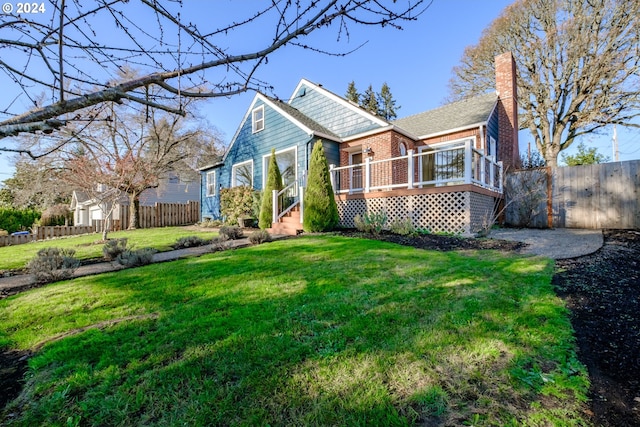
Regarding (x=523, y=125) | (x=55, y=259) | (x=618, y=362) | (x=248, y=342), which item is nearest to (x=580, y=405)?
(x=618, y=362)

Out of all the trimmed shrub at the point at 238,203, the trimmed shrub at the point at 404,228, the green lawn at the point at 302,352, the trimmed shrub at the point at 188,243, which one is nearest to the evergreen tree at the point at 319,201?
the trimmed shrub at the point at 404,228

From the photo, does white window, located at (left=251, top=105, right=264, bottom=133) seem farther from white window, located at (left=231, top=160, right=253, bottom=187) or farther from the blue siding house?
white window, located at (left=231, top=160, right=253, bottom=187)

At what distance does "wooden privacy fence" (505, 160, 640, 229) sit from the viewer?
8.36m

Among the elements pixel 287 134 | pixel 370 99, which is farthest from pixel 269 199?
pixel 370 99

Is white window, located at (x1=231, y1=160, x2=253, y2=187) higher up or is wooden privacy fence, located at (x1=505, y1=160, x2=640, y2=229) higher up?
white window, located at (x1=231, y1=160, x2=253, y2=187)

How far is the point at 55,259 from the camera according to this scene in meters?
5.20

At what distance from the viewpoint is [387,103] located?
38219 mm

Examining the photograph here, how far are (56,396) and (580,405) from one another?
10.3ft

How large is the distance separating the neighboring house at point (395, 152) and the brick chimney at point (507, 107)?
4 centimetres

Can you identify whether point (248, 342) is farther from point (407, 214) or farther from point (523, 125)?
point (523, 125)

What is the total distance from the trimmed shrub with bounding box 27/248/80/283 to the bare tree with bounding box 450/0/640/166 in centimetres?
2102

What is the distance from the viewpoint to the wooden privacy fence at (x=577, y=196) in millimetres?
8359

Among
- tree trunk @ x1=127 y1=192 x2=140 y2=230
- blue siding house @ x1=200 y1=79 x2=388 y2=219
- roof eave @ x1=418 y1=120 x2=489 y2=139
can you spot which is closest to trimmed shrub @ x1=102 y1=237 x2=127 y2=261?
blue siding house @ x1=200 y1=79 x2=388 y2=219

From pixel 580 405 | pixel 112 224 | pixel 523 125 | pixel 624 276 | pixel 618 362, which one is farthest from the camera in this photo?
pixel 523 125
